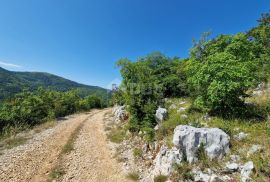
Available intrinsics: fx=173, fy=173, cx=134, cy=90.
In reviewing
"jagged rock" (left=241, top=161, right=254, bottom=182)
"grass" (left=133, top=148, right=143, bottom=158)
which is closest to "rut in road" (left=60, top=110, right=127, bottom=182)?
"grass" (left=133, top=148, right=143, bottom=158)

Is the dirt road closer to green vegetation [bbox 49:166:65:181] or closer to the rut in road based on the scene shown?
the rut in road

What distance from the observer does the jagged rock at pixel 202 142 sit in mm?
6723

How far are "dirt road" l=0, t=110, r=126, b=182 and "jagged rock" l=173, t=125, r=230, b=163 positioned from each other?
328cm

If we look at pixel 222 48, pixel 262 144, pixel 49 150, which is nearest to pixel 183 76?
pixel 222 48

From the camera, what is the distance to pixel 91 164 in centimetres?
927

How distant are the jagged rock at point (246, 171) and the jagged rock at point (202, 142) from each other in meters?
0.98

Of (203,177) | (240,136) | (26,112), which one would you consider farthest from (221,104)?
(26,112)

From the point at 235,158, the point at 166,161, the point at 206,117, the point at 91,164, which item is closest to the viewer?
the point at 235,158

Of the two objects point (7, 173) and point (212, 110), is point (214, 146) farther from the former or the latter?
point (7, 173)

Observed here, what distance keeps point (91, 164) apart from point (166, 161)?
13.8ft

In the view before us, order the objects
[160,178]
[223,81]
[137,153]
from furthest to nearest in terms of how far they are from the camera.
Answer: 1. [137,153]
2. [223,81]
3. [160,178]

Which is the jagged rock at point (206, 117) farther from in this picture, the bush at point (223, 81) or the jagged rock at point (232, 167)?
the jagged rock at point (232, 167)

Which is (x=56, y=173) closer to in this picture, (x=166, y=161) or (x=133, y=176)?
(x=133, y=176)

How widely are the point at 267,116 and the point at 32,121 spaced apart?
64.7 feet
